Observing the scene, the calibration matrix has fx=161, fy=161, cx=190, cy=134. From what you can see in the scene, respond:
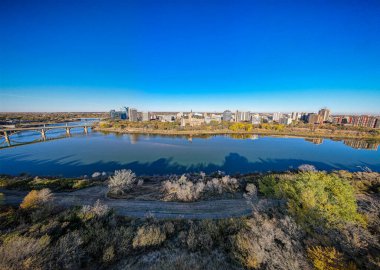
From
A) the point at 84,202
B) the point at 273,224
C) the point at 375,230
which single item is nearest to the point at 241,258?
the point at 273,224

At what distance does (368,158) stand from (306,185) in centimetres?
3623

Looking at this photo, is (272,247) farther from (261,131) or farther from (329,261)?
(261,131)

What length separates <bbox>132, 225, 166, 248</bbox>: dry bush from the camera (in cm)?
563

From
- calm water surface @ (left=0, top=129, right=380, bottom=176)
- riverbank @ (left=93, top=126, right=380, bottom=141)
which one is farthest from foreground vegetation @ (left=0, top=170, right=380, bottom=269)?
riverbank @ (left=93, top=126, right=380, bottom=141)

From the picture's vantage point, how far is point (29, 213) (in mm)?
7484

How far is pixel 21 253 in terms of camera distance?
13.6 ft

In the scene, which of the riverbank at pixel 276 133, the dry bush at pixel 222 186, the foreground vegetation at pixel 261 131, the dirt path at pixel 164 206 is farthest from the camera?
the foreground vegetation at pixel 261 131

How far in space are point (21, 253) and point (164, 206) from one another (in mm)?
6264

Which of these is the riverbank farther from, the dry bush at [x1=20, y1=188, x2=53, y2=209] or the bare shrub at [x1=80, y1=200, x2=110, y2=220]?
the bare shrub at [x1=80, y1=200, x2=110, y2=220]

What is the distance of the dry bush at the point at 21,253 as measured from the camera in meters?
3.86

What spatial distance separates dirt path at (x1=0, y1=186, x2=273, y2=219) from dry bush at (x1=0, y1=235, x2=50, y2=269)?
4.26 meters

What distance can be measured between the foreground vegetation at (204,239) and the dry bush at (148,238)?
0.10 ft

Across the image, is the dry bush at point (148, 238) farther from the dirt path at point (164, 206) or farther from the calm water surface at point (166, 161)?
the calm water surface at point (166, 161)

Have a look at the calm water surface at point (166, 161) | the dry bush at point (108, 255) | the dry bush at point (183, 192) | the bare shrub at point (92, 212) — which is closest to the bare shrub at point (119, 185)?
the dry bush at point (183, 192)
